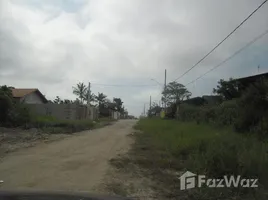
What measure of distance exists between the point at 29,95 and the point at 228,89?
31469mm

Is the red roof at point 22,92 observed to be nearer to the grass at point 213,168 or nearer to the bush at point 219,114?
the bush at point 219,114

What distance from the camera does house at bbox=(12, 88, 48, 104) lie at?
2146 inches

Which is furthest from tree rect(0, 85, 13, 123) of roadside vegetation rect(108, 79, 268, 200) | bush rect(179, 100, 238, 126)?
roadside vegetation rect(108, 79, 268, 200)

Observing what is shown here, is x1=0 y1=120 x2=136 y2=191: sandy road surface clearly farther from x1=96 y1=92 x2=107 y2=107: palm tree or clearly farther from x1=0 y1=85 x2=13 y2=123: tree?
x1=96 y1=92 x2=107 y2=107: palm tree

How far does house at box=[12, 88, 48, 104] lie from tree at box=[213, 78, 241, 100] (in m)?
27.7

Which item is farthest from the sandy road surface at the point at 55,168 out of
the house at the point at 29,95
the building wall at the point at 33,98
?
the building wall at the point at 33,98

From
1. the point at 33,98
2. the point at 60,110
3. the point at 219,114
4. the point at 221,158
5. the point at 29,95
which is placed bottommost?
the point at 221,158

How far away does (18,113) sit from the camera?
101 feet

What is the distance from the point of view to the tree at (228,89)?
3450cm

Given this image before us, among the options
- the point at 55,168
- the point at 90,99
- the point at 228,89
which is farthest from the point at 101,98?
the point at 55,168

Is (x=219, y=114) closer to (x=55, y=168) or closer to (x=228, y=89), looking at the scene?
→ (x=228, y=89)

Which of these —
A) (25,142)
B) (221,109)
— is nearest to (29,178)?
(25,142)

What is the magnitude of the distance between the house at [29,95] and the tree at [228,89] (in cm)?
2767

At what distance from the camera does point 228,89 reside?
35688mm
